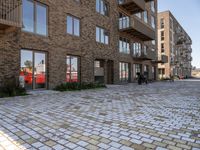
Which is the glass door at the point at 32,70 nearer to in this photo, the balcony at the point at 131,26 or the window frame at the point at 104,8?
the window frame at the point at 104,8

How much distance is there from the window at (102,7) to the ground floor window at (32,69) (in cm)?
821

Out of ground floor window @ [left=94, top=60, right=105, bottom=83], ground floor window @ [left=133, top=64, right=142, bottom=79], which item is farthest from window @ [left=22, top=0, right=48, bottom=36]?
ground floor window @ [left=133, top=64, right=142, bottom=79]

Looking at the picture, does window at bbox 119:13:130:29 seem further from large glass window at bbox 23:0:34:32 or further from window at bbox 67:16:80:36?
large glass window at bbox 23:0:34:32

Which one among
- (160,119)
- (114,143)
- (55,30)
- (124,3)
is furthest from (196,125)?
(124,3)

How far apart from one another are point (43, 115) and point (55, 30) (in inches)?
337

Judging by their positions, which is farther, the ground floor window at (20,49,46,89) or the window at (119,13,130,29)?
the window at (119,13,130,29)

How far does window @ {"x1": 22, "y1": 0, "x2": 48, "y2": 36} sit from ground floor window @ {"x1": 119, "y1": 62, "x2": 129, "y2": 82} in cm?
1076

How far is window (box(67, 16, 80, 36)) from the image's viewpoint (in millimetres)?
13787

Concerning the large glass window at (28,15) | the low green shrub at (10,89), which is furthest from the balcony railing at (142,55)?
the low green shrub at (10,89)

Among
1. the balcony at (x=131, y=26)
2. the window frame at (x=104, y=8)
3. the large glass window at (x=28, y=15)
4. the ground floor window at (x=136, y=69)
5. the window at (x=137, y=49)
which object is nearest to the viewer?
the large glass window at (x=28, y=15)

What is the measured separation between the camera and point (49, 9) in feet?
39.7

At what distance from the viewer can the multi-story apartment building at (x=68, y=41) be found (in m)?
9.94

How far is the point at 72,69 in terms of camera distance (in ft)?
45.8

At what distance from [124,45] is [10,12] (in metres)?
14.5
